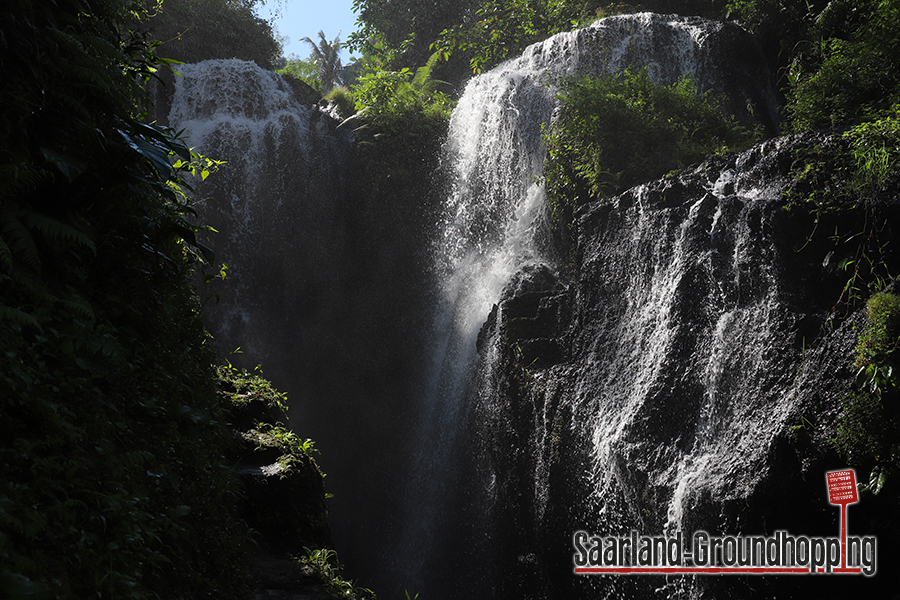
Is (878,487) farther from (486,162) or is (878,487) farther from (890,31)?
(486,162)

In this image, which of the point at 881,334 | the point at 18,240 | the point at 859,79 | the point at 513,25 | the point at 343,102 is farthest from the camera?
the point at 513,25

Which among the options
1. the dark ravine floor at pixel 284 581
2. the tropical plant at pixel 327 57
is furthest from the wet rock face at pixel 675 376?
the tropical plant at pixel 327 57

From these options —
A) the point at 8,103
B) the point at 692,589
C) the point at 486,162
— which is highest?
the point at 486,162

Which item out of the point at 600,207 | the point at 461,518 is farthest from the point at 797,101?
the point at 461,518

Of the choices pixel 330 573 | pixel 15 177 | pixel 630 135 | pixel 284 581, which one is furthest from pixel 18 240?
pixel 630 135

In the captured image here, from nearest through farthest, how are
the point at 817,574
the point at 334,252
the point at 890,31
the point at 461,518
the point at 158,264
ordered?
the point at 158,264
the point at 817,574
the point at 890,31
the point at 461,518
the point at 334,252

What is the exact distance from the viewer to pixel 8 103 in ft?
8.96

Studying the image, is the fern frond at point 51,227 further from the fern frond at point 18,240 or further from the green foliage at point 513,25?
the green foliage at point 513,25

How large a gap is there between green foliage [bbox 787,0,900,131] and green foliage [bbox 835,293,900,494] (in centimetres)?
311

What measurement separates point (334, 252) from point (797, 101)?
9338 mm

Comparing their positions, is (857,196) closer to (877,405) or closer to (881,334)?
(881,334)

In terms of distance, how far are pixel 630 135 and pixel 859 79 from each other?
2.83m

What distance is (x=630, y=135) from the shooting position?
848 centimetres

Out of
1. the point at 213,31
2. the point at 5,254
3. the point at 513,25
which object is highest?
the point at 213,31
